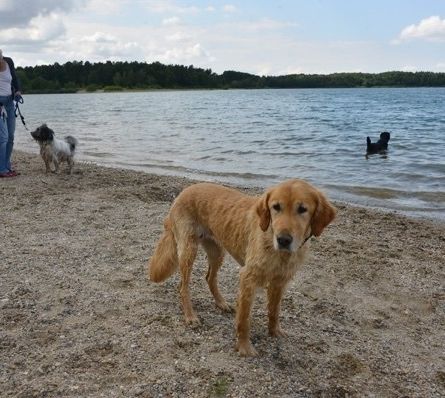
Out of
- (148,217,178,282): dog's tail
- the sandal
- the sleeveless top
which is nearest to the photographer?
(148,217,178,282): dog's tail

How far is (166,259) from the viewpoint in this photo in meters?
5.04

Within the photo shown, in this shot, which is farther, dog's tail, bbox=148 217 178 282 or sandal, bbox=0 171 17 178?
sandal, bbox=0 171 17 178

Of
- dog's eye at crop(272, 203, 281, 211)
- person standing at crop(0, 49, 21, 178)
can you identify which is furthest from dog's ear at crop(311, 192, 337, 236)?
person standing at crop(0, 49, 21, 178)

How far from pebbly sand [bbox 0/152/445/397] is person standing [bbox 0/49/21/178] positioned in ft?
12.3

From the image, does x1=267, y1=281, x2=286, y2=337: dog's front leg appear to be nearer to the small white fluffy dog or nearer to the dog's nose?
the dog's nose

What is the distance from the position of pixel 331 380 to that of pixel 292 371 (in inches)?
12.4

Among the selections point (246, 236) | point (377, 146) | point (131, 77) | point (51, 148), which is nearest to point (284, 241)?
point (246, 236)

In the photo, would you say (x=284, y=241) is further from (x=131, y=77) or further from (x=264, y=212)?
(x=131, y=77)

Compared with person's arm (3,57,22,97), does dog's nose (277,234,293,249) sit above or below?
below

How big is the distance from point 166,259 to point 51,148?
8485 millimetres

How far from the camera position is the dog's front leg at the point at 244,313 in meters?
4.18

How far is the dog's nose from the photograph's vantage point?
3.66 meters

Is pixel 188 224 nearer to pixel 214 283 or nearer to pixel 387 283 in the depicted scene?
pixel 214 283

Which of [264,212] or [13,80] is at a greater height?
[13,80]
